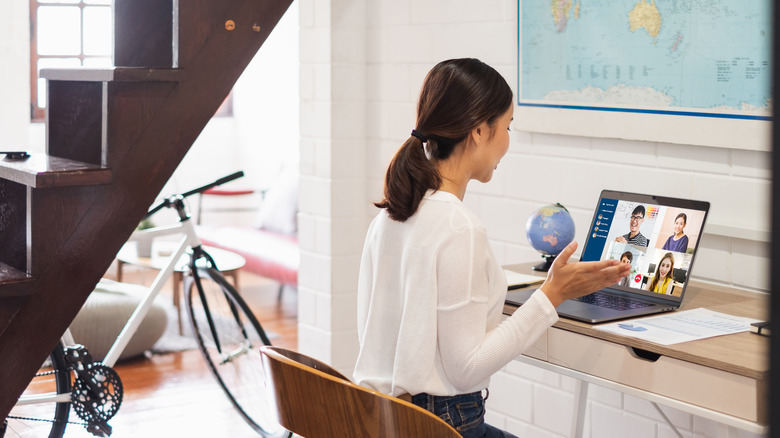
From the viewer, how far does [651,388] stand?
1719 millimetres

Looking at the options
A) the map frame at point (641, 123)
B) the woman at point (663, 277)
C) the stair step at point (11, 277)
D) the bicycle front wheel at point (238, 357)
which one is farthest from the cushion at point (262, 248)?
the stair step at point (11, 277)

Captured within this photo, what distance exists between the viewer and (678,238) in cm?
203

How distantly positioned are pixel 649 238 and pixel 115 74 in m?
1.23

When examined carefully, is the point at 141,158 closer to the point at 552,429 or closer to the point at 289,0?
the point at 289,0

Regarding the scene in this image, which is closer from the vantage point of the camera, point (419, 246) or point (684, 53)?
point (419, 246)

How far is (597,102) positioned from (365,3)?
1132 mm

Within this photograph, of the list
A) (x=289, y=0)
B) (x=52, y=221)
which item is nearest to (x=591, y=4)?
(x=289, y=0)

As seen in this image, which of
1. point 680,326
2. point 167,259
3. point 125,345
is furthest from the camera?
point 167,259

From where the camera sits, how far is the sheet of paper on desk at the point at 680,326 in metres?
1.72

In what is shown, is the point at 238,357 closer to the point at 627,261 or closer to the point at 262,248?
the point at 262,248

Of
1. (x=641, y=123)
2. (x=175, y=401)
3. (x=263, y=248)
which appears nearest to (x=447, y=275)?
(x=641, y=123)

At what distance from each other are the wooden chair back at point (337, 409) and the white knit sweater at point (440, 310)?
0.22 m

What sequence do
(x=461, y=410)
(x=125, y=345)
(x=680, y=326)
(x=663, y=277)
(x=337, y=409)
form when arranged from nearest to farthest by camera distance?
(x=337, y=409), (x=461, y=410), (x=680, y=326), (x=663, y=277), (x=125, y=345)

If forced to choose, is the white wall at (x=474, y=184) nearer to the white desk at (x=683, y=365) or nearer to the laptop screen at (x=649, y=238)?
the laptop screen at (x=649, y=238)
